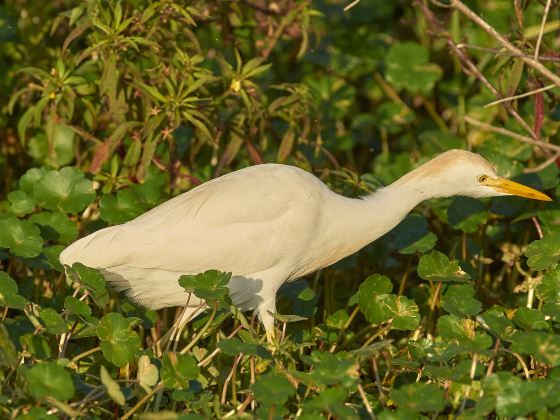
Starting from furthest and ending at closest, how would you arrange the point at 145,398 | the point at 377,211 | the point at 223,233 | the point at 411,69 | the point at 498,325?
the point at 411,69 < the point at 377,211 < the point at 223,233 < the point at 498,325 < the point at 145,398

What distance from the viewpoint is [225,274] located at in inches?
157

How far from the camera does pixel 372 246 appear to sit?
5.37 metres

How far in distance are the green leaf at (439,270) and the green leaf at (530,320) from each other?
0.29 m

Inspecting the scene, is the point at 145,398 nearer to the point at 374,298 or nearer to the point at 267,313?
the point at 267,313

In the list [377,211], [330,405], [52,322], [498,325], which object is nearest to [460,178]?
[377,211]

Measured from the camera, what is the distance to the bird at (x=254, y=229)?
4.34m

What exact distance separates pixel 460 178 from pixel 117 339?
1.48 m

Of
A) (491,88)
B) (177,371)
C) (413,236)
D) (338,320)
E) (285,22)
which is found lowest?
(338,320)

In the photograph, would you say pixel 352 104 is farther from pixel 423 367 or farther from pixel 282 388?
pixel 282 388

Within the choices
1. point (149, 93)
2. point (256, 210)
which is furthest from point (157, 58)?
point (256, 210)

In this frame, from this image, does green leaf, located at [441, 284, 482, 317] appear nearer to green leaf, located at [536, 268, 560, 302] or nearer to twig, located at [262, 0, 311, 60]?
green leaf, located at [536, 268, 560, 302]

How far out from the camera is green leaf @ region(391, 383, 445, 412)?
346 cm

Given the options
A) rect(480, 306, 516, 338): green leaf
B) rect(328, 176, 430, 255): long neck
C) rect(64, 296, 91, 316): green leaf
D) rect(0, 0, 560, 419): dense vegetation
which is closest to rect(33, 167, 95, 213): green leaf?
rect(0, 0, 560, 419): dense vegetation

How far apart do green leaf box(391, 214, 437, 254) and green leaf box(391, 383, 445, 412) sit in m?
1.35
